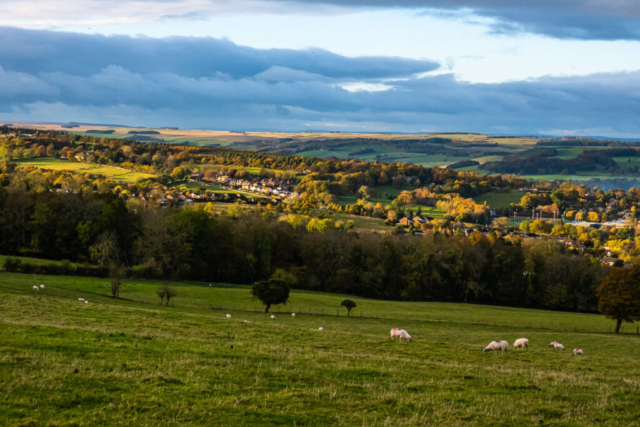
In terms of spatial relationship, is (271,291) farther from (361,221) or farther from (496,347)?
(361,221)

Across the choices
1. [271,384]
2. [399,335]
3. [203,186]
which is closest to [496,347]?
[399,335]

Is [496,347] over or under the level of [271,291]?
over

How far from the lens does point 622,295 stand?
50.9 meters

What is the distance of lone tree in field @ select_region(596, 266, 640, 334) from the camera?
50.6 metres

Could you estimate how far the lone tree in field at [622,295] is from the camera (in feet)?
166

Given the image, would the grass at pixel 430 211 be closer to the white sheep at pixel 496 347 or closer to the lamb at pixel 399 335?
the lamb at pixel 399 335

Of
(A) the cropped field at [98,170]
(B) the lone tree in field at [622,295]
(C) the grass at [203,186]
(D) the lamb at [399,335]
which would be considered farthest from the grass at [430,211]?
(D) the lamb at [399,335]

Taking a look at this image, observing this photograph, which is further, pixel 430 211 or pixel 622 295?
pixel 430 211

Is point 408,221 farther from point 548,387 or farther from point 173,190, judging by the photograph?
point 548,387

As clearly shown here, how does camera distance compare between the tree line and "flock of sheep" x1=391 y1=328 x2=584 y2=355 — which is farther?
the tree line

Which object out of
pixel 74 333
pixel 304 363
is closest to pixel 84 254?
pixel 74 333

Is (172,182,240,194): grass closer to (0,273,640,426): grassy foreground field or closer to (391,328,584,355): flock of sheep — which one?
(391,328,584,355): flock of sheep

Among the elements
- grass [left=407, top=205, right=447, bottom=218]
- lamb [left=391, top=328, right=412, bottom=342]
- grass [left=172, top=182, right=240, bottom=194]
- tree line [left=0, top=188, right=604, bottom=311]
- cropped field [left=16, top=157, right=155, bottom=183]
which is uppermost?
cropped field [left=16, top=157, right=155, bottom=183]

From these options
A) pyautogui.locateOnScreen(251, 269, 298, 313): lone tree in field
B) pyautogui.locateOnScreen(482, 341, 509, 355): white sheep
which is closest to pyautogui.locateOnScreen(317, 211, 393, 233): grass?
pyautogui.locateOnScreen(251, 269, 298, 313): lone tree in field
